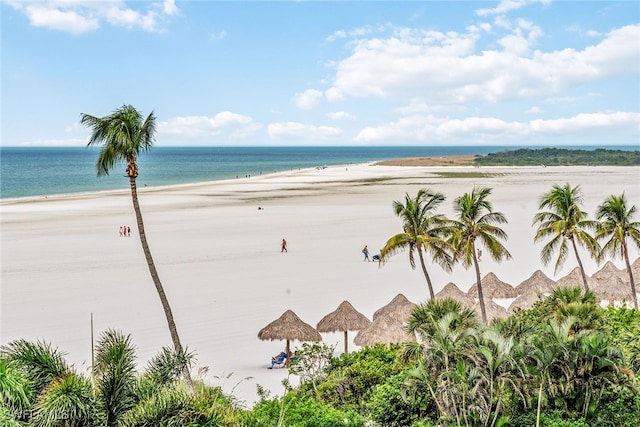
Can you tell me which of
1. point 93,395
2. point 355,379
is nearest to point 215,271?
point 355,379

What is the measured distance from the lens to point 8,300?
76.6ft

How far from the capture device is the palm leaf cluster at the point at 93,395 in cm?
652

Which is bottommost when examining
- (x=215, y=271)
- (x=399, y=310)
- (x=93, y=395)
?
(x=215, y=271)

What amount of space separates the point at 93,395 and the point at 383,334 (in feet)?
35.9

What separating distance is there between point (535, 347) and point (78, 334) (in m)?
15.0

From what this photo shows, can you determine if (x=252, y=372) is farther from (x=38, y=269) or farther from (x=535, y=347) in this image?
(x=38, y=269)

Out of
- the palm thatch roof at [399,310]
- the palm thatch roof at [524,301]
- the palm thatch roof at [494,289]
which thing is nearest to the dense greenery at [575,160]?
the palm thatch roof at [494,289]

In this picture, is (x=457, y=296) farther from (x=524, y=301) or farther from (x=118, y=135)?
(x=118, y=135)

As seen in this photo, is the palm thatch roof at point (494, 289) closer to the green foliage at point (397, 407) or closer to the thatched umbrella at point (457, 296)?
the thatched umbrella at point (457, 296)

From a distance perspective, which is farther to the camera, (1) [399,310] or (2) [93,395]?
(1) [399,310]

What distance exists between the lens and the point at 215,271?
2822 cm

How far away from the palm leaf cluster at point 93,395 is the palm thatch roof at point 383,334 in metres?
9.42

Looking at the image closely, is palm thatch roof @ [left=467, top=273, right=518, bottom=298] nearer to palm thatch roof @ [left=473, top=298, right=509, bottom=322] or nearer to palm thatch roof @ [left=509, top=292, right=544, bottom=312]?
palm thatch roof @ [left=509, top=292, right=544, bottom=312]

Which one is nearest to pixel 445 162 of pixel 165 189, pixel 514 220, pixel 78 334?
pixel 165 189
